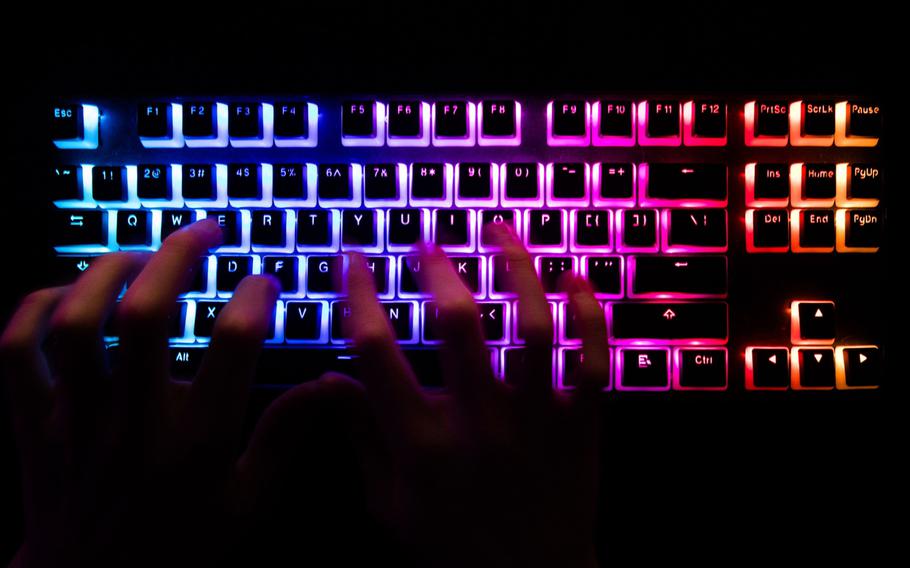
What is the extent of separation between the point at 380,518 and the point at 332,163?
1.58 ft

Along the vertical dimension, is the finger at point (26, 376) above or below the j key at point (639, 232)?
below

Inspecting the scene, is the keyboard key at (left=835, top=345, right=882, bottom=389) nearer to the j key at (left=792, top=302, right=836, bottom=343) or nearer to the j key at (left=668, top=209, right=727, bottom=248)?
the j key at (left=792, top=302, right=836, bottom=343)

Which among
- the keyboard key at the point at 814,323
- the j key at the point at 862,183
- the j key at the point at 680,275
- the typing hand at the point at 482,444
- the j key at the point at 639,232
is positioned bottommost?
the typing hand at the point at 482,444

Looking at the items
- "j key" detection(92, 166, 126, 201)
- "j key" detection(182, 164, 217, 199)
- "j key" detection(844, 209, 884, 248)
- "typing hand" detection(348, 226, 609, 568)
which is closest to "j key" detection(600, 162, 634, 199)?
"typing hand" detection(348, 226, 609, 568)

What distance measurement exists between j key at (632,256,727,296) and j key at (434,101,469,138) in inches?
12.3

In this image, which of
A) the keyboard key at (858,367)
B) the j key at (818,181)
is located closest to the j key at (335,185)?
the j key at (818,181)

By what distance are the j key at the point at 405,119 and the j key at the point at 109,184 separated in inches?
15.4

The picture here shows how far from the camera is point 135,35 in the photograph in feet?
2.57

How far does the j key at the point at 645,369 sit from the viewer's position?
0.73 meters

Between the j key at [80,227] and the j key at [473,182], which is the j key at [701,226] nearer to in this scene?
the j key at [473,182]

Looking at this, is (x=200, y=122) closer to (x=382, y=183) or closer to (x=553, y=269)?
(x=382, y=183)

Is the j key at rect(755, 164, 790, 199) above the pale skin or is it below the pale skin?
above

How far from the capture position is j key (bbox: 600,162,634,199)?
729 mm

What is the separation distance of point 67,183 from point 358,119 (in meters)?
0.43
